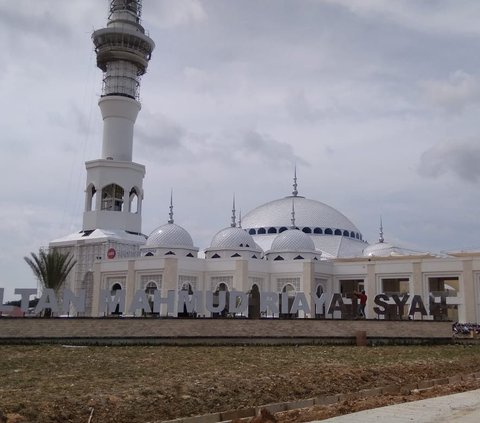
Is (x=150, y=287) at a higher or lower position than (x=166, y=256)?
lower

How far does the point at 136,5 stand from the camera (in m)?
55.4

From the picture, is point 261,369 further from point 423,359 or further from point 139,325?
point 139,325

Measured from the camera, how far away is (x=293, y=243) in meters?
50.6

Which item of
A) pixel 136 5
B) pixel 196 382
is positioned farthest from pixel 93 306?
pixel 196 382

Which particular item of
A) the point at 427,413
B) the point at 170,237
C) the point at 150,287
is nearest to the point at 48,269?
the point at 150,287

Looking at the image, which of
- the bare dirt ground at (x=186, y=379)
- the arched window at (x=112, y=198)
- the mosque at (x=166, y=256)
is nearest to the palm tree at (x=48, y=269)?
the mosque at (x=166, y=256)

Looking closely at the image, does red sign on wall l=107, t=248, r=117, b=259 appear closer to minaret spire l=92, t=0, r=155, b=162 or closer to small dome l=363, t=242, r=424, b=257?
minaret spire l=92, t=0, r=155, b=162

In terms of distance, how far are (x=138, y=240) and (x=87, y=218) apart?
4587 mm

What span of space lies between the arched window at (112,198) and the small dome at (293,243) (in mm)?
12833

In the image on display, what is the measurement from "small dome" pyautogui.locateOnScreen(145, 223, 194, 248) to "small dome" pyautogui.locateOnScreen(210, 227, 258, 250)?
209 cm

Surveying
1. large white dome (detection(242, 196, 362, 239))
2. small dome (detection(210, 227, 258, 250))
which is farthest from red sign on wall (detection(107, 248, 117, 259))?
large white dome (detection(242, 196, 362, 239))

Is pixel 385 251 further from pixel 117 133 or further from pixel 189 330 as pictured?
pixel 189 330

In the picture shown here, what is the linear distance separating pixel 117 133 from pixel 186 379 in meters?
40.3

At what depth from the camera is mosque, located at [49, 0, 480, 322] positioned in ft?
145
